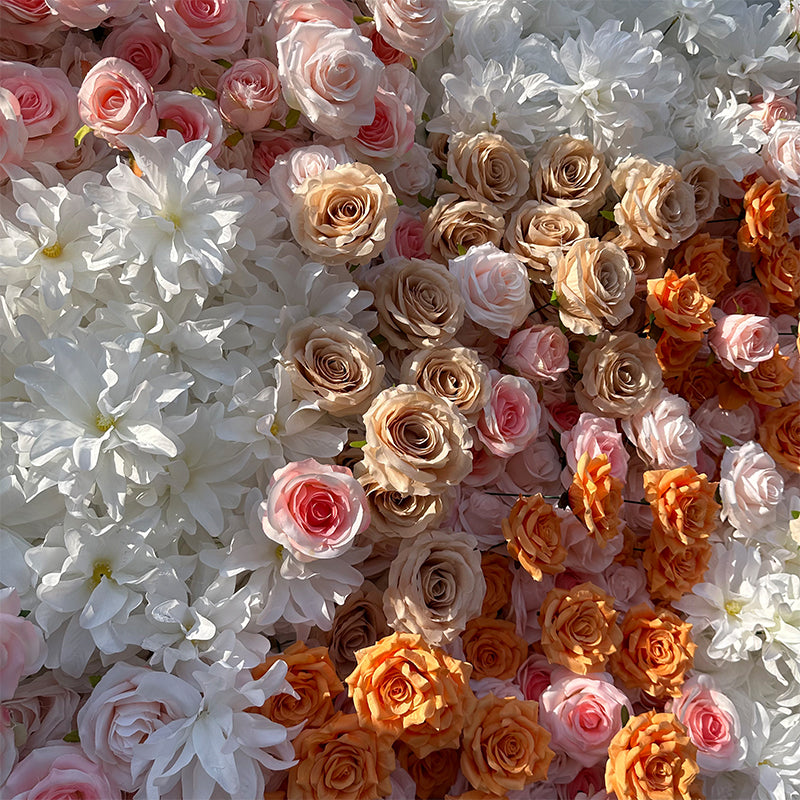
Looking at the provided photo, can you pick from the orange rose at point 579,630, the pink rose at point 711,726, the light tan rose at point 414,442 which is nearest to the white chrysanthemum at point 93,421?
the light tan rose at point 414,442

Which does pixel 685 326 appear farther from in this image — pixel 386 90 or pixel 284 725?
pixel 284 725

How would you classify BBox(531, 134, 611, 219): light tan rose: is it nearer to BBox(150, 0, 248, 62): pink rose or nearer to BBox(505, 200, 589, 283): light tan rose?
BBox(505, 200, 589, 283): light tan rose

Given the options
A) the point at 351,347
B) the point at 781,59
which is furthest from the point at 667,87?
the point at 351,347

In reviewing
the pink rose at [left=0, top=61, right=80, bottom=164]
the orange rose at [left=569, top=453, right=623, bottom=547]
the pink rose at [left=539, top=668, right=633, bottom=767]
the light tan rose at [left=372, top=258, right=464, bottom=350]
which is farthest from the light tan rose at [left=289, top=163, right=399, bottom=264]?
the pink rose at [left=539, top=668, right=633, bottom=767]

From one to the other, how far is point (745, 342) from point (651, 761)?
0.65m

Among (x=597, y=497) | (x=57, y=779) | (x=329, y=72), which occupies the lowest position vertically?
(x=57, y=779)

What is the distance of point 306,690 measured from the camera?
2.94ft

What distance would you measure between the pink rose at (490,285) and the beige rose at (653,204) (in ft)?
0.78

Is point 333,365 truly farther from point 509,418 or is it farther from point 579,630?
point 579,630

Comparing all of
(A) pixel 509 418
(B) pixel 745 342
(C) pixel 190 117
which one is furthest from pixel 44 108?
(B) pixel 745 342

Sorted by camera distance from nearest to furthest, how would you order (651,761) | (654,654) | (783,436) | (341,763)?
1. (341,763)
2. (651,761)
3. (654,654)
4. (783,436)

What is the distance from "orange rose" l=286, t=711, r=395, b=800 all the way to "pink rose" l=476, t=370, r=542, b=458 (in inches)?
15.1

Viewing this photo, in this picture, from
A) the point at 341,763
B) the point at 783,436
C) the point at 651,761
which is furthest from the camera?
the point at 783,436

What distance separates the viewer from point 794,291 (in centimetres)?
134
